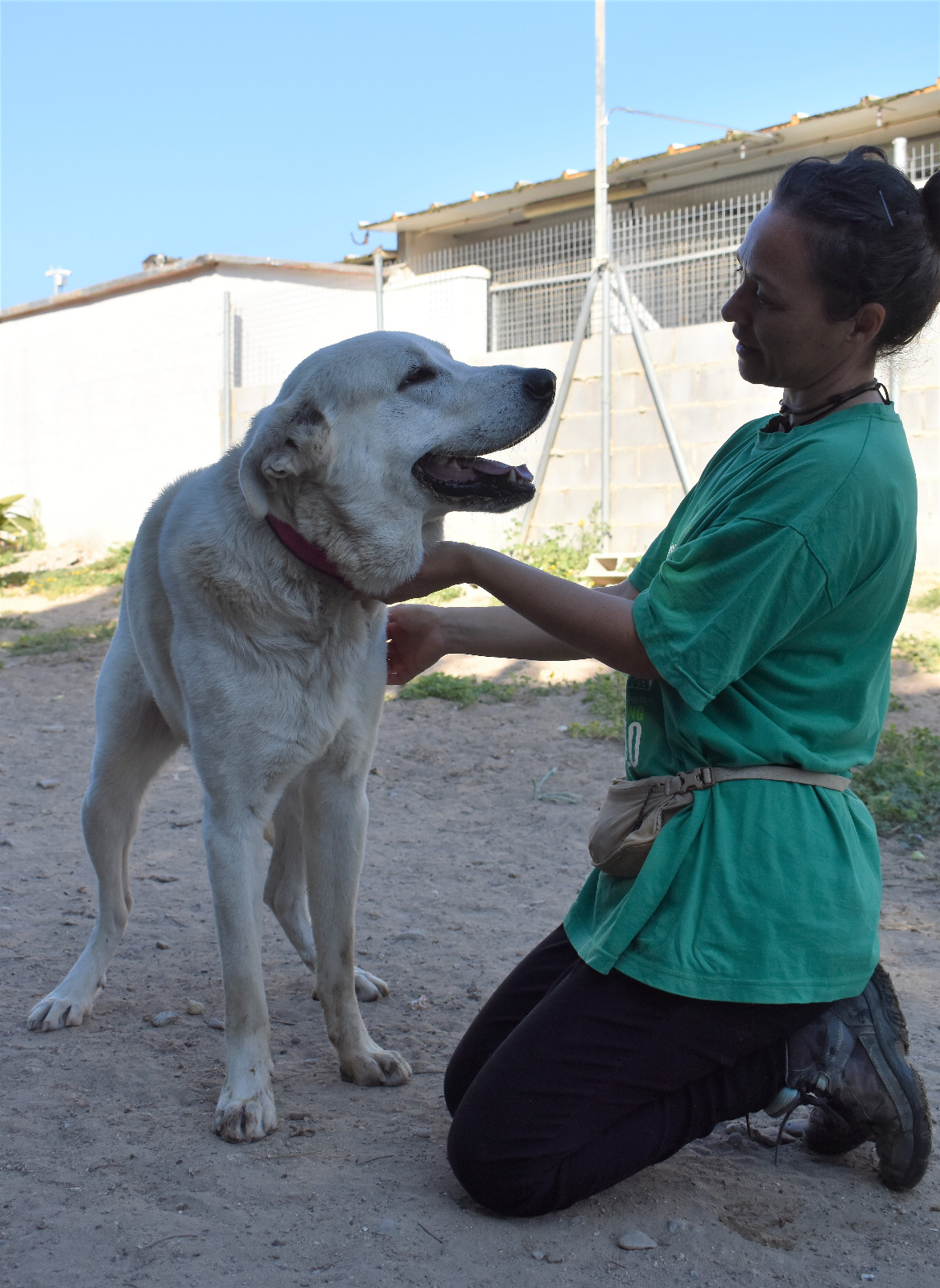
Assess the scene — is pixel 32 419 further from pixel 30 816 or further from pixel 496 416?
pixel 496 416

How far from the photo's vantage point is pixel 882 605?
72.5 inches

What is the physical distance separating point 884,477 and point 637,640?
48cm

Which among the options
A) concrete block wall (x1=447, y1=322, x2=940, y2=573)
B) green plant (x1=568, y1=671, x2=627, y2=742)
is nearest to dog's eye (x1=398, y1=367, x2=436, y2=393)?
green plant (x1=568, y1=671, x2=627, y2=742)

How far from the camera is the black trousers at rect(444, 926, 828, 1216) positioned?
5.98ft

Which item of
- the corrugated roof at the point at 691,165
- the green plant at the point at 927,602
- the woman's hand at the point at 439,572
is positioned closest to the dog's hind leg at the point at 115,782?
the woman's hand at the point at 439,572

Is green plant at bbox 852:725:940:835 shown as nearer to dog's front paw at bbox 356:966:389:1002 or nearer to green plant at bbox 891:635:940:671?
green plant at bbox 891:635:940:671

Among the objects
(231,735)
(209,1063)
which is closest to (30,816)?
(209,1063)

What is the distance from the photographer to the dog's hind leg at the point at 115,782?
266 centimetres

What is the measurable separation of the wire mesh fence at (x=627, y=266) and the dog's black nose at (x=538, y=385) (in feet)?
19.0

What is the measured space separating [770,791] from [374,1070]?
111 cm

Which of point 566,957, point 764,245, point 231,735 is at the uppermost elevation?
point 764,245

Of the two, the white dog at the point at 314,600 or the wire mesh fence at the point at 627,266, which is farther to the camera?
the wire mesh fence at the point at 627,266

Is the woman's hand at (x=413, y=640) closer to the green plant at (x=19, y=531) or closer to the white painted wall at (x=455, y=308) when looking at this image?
the white painted wall at (x=455, y=308)

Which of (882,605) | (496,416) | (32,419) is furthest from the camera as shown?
(32,419)
